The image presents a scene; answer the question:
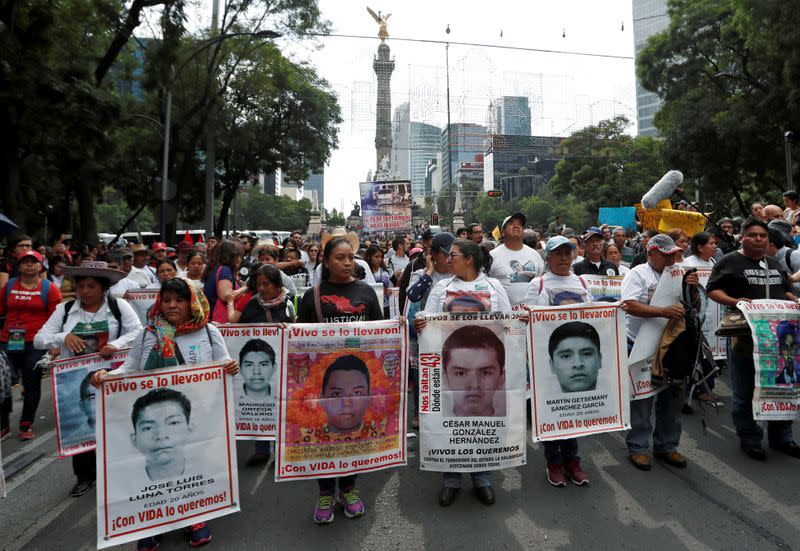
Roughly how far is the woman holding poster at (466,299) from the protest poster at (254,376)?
144cm

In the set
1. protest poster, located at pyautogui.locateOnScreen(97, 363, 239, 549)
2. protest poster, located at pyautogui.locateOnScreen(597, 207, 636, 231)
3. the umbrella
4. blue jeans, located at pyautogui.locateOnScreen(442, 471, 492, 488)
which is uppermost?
protest poster, located at pyautogui.locateOnScreen(597, 207, 636, 231)

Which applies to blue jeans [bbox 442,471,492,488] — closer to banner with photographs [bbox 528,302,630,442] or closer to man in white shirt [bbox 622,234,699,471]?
banner with photographs [bbox 528,302,630,442]

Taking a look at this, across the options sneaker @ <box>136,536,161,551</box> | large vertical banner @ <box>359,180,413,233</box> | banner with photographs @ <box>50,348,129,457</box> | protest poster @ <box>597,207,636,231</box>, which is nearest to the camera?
sneaker @ <box>136,536,161,551</box>

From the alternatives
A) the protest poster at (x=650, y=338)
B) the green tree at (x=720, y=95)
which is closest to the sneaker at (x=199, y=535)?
the protest poster at (x=650, y=338)

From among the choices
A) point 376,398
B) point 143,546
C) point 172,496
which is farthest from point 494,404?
point 143,546

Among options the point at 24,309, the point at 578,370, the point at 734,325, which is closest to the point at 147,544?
the point at 578,370

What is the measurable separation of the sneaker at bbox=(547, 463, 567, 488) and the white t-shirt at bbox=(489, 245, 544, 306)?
160cm

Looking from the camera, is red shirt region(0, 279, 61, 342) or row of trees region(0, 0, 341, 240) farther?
row of trees region(0, 0, 341, 240)

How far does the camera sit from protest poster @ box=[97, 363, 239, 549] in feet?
9.93

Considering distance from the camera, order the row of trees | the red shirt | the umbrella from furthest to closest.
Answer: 1. the row of trees
2. the umbrella
3. the red shirt

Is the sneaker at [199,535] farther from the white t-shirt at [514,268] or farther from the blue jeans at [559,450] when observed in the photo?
the white t-shirt at [514,268]

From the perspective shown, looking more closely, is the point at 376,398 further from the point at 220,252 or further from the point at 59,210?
the point at 59,210

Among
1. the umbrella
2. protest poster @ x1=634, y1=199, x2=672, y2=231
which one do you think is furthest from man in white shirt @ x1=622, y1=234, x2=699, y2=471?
the umbrella

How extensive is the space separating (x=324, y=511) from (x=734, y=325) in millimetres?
3359
